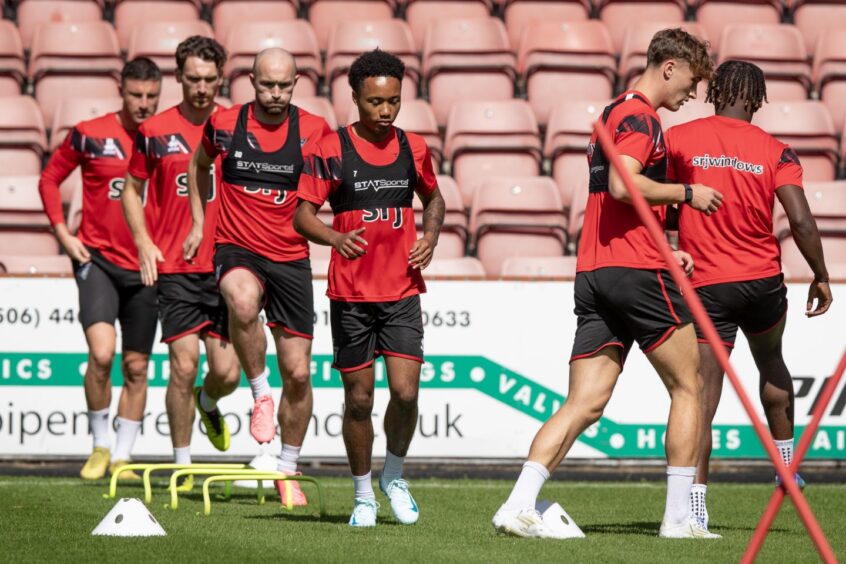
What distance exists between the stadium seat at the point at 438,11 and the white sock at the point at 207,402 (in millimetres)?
6584

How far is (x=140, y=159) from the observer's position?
30.3ft

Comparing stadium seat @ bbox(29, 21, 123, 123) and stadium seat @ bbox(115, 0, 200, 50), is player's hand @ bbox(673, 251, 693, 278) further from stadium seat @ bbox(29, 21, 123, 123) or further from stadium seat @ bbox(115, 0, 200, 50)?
stadium seat @ bbox(115, 0, 200, 50)

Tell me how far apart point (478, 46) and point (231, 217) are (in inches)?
250

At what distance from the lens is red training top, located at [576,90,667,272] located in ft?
21.5

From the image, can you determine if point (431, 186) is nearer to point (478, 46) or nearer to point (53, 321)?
point (53, 321)

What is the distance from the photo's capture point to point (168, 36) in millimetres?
14047

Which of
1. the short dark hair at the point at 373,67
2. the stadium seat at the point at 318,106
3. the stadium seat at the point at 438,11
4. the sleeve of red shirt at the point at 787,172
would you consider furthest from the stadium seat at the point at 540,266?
the short dark hair at the point at 373,67

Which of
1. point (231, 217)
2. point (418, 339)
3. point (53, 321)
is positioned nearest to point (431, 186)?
point (418, 339)

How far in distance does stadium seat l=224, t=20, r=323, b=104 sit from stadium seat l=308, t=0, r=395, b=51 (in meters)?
0.72

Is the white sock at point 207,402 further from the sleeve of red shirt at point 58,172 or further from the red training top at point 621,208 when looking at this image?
the red training top at point 621,208

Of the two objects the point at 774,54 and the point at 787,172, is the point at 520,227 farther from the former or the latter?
the point at 787,172

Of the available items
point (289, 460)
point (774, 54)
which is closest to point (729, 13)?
point (774, 54)

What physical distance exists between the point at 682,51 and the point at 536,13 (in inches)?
344

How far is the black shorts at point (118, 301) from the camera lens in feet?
32.1
